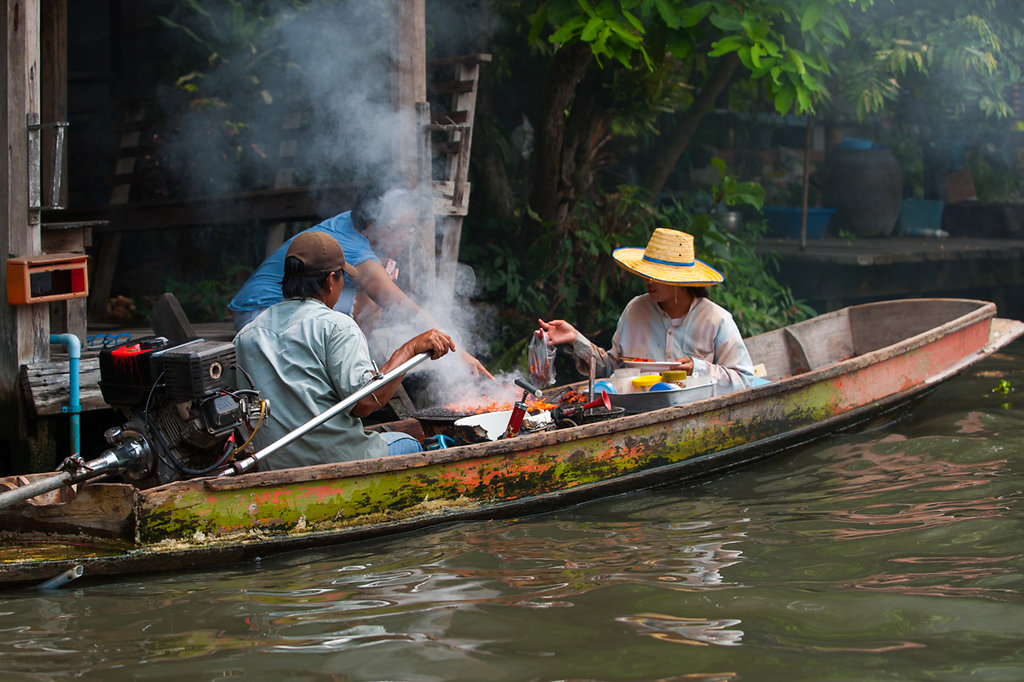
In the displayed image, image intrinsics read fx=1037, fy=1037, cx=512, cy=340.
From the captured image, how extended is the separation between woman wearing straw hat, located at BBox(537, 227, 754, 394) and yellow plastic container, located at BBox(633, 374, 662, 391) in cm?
15

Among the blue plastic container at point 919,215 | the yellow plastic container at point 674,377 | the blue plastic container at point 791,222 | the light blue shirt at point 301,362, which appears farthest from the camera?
the blue plastic container at point 919,215

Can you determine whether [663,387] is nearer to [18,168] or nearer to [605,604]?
[605,604]

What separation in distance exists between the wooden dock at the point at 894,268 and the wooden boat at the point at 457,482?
10.7ft

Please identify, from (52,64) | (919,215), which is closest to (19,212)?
(52,64)

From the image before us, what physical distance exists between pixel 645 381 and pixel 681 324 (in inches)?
19.3

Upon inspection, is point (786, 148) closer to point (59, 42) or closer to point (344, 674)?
point (59, 42)

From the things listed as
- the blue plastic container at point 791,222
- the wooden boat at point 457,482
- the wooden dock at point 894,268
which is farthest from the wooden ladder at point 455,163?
the blue plastic container at point 791,222

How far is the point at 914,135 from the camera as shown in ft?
A: 48.5

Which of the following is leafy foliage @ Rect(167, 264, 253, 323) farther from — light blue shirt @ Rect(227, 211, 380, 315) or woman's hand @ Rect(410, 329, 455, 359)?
woman's hand @ Rect(410, 329, 455, 359)

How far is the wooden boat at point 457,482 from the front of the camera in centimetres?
403

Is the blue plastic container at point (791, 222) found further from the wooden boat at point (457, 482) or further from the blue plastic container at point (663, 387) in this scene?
the blue plastic container at point (663, 387)

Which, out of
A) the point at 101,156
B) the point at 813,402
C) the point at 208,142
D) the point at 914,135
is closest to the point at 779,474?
the point at 813,402

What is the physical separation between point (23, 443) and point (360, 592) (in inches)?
106

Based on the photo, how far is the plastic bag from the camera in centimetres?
567
